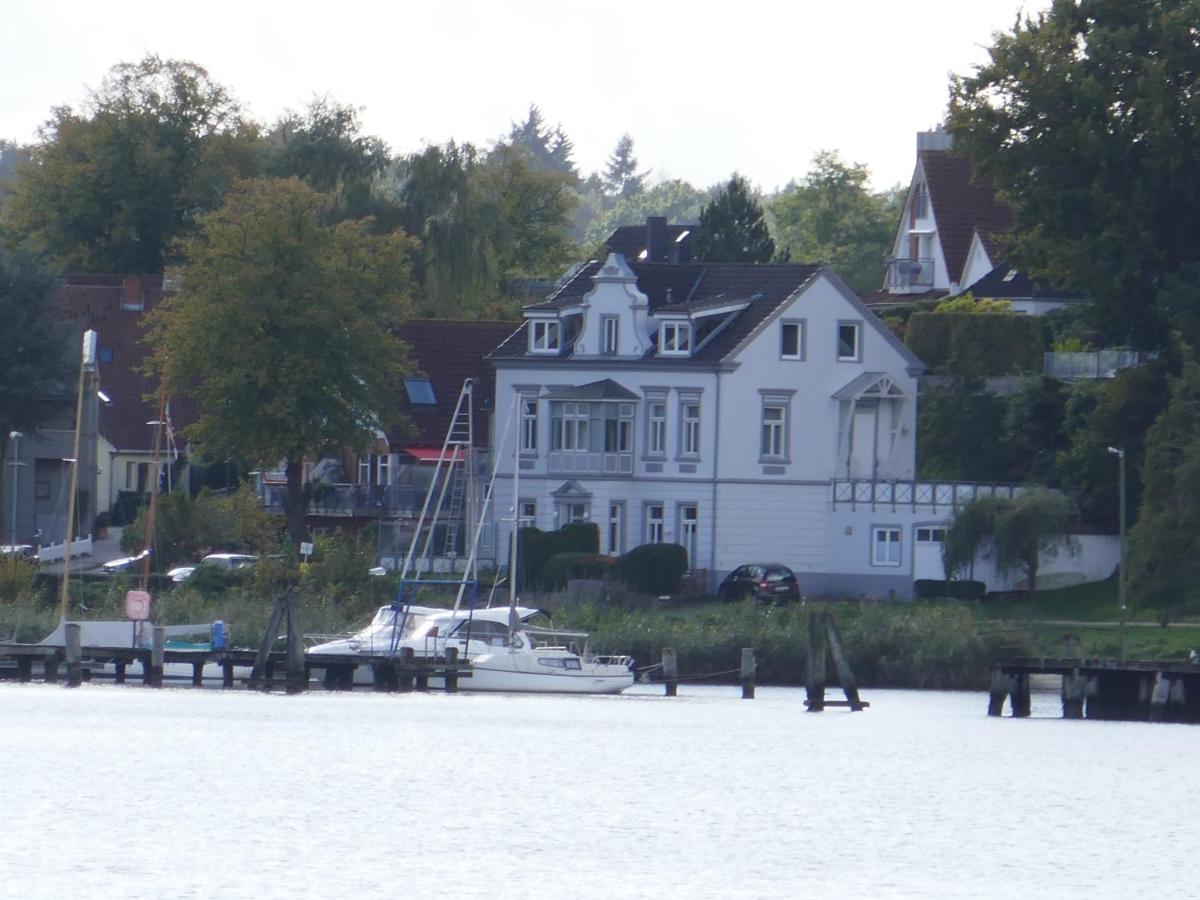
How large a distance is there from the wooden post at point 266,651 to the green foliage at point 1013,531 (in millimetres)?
23483

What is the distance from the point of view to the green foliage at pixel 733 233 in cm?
11819

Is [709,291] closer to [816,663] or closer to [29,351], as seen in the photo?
[29,351]

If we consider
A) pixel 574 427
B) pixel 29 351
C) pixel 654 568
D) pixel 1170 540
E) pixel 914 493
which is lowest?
pixel 654 568

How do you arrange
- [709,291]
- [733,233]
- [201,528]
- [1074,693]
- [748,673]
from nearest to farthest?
[1074,693]
[748,673]
[201,528]
[709,291]
[733,233]

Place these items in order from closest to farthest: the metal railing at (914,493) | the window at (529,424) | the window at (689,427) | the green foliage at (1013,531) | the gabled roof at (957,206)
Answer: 1. the green foliage at (1013,531)
2. the metal railing at (914,493)
3. the window at (689,427)
4. the window at (529,424)
5. the gabled roof at (957,206)

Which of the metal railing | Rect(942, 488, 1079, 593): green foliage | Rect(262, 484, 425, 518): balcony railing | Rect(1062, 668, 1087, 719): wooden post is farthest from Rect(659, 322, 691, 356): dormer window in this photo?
Rect(1062, 668, 1087, 719): wooden post

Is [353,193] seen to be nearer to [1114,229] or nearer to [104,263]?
[104,263]

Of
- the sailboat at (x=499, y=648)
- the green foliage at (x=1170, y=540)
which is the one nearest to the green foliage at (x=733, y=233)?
the green foliage at (x=1170, y=540)

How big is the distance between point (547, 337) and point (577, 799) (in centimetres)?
4410

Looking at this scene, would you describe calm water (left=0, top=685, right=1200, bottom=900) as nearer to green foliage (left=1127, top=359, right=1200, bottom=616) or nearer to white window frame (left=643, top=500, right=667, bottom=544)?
green foliage (left=1127, top=359, right=1200, bottom=616)

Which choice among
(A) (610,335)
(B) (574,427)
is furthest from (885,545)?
(A) (610,335)

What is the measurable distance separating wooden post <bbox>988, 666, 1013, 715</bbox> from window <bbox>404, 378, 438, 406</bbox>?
38.3m

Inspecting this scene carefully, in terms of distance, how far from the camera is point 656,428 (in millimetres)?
94312

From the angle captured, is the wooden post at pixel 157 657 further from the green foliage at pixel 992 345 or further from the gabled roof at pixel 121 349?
the gabled roof at pixel 121 349
